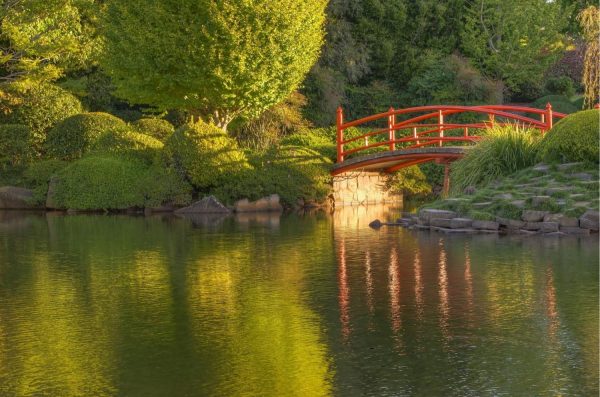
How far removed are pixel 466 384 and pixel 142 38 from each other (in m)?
25.2

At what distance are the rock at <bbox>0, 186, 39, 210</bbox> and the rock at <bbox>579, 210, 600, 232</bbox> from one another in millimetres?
17209

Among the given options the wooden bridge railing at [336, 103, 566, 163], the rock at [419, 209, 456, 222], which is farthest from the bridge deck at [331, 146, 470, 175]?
the rock at [419, 209, 456, 222]

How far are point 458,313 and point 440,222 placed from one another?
10.2 metres

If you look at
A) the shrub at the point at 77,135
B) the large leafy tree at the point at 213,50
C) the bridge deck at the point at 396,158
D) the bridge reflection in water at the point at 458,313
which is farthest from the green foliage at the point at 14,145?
the bridge reflection in water at the point at 458,313

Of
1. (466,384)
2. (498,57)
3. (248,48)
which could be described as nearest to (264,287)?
(466,384)

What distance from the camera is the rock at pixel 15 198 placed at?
30.9m

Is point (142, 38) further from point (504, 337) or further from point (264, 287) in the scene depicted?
point (504, 337)

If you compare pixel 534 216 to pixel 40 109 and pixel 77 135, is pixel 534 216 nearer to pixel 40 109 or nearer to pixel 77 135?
pixel 77 135

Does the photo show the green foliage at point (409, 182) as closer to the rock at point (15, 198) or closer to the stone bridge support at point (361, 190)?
the stone bridge support at point (361, 190)

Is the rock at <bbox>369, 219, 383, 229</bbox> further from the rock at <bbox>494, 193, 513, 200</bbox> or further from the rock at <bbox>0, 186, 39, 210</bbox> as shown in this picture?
the rock at <bbox>0, 186, 39, 210</bbox>

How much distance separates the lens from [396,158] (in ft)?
98.7

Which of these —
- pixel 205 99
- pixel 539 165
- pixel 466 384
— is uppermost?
pixel 205 99

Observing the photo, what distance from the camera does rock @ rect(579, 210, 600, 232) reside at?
19.8 meters

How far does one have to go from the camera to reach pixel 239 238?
2075cm
